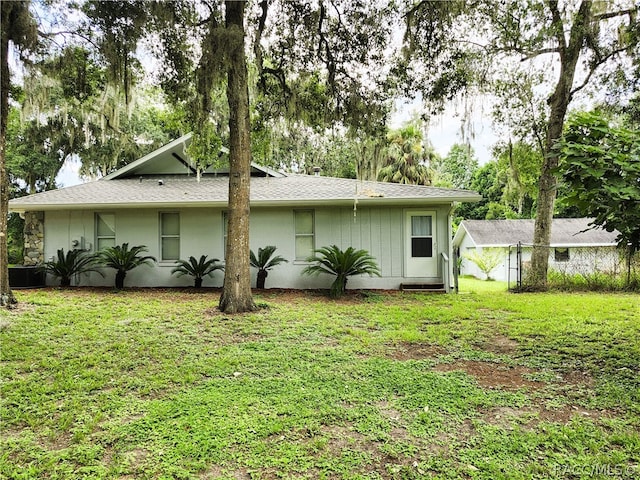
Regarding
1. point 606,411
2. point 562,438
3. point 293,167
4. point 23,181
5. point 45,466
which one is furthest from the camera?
point 293,167

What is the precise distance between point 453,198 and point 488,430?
21.5ft

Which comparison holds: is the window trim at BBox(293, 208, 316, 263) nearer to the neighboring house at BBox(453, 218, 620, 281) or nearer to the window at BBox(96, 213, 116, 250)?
the window at BBox(96, 213, 116, 250)

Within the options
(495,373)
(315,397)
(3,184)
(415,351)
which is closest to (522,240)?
(415,351)

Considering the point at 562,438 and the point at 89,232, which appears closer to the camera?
the point at 562,438

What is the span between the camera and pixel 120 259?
894cm

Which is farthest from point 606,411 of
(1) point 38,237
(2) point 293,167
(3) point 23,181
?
(3) point 23,181

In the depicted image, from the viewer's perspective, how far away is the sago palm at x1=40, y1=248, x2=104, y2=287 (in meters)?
9.20

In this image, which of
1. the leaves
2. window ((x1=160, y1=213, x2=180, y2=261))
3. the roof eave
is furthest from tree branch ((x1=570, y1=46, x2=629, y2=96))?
window ((x1=160, y1=213, x2=180, y2=261))

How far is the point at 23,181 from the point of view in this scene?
18.7 metres

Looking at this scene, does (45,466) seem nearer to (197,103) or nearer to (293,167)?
(197,103)

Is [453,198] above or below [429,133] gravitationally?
below

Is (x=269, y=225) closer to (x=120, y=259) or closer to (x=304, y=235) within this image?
(x=304, y=235)

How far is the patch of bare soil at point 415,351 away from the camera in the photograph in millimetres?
4256

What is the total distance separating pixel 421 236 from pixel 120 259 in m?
7.31
